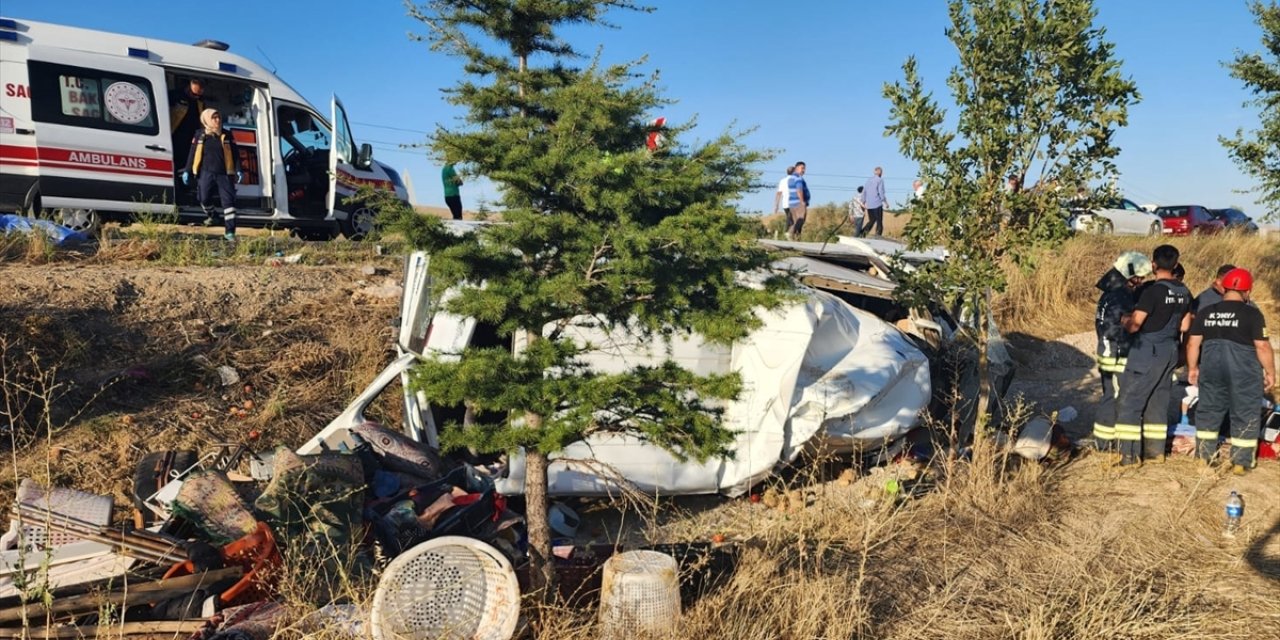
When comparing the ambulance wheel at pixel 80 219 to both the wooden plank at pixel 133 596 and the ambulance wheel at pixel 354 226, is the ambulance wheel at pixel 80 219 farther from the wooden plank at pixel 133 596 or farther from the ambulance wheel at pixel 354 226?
the wooden plank at pixel 133 596

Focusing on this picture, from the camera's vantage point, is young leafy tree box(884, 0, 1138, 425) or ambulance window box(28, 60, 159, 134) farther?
ambulance window box(28, 60, 159, 134)

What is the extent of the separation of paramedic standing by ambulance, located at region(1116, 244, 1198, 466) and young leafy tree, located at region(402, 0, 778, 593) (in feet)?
16.1

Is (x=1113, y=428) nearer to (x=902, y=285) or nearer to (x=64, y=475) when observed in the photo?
(x=902, y=285)

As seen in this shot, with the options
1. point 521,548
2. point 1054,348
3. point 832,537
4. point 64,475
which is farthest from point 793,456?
point 1054,348

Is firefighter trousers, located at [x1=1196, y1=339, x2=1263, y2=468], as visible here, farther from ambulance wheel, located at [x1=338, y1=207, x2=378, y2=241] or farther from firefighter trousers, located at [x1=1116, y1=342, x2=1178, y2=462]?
ambulance wheel, located at [x1=338, y1=207, x2=378, y2=241]

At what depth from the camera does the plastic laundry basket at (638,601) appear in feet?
10.5

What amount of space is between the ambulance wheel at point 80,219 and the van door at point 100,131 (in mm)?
84

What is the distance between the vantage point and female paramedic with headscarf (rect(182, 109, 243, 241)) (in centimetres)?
1003

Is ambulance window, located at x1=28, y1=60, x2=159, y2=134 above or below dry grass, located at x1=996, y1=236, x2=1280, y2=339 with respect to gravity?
above

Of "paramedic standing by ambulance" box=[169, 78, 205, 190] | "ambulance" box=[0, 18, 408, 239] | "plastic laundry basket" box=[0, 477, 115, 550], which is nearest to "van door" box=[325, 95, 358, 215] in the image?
"ambulance" box=[0, 18, 408, 239]

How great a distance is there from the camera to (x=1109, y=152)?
5.64 m

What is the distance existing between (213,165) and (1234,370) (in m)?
10.2

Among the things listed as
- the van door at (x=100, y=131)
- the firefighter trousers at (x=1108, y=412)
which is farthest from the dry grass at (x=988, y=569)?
the van door at (x=100, y=131)

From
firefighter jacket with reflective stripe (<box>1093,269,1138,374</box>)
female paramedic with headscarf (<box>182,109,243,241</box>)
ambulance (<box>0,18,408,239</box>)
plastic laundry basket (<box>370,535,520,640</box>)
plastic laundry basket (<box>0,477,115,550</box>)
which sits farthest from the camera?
female paramedic with headscarf (<box>182,109,243,241</box>)
